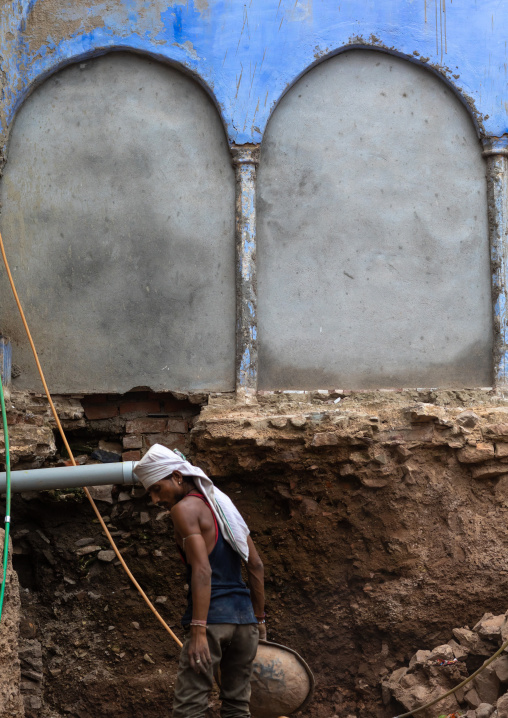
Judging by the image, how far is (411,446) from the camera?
5.36m

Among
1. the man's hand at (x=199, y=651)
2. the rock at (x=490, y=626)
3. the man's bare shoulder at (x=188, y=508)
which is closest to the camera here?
the man's hand at (x=199, y=651)

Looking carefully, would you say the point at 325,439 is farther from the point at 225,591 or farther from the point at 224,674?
the point at 224,674

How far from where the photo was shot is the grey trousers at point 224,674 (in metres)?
3.55

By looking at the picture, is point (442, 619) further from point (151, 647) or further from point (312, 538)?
point (151, 647)

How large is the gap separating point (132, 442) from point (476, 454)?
2506 mm

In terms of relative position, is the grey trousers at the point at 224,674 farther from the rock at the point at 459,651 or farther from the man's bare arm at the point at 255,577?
the rock at the point at 459,651

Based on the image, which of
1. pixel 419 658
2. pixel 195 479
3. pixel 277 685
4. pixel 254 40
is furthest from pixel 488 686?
pixel 254 40

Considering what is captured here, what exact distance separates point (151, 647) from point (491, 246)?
13.1 ft

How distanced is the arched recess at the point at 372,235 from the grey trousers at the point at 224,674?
2294 mm

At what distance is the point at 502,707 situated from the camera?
13.4ft

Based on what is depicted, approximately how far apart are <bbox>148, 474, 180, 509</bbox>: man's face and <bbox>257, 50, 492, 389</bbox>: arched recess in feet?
6.55

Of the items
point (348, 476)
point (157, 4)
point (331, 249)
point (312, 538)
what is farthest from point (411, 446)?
point (157, 4)

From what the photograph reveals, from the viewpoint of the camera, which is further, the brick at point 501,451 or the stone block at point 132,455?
the stone block at point 132,455

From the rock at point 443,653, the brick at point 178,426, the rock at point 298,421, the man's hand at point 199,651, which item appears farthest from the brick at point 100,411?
the rock at point 443,653
